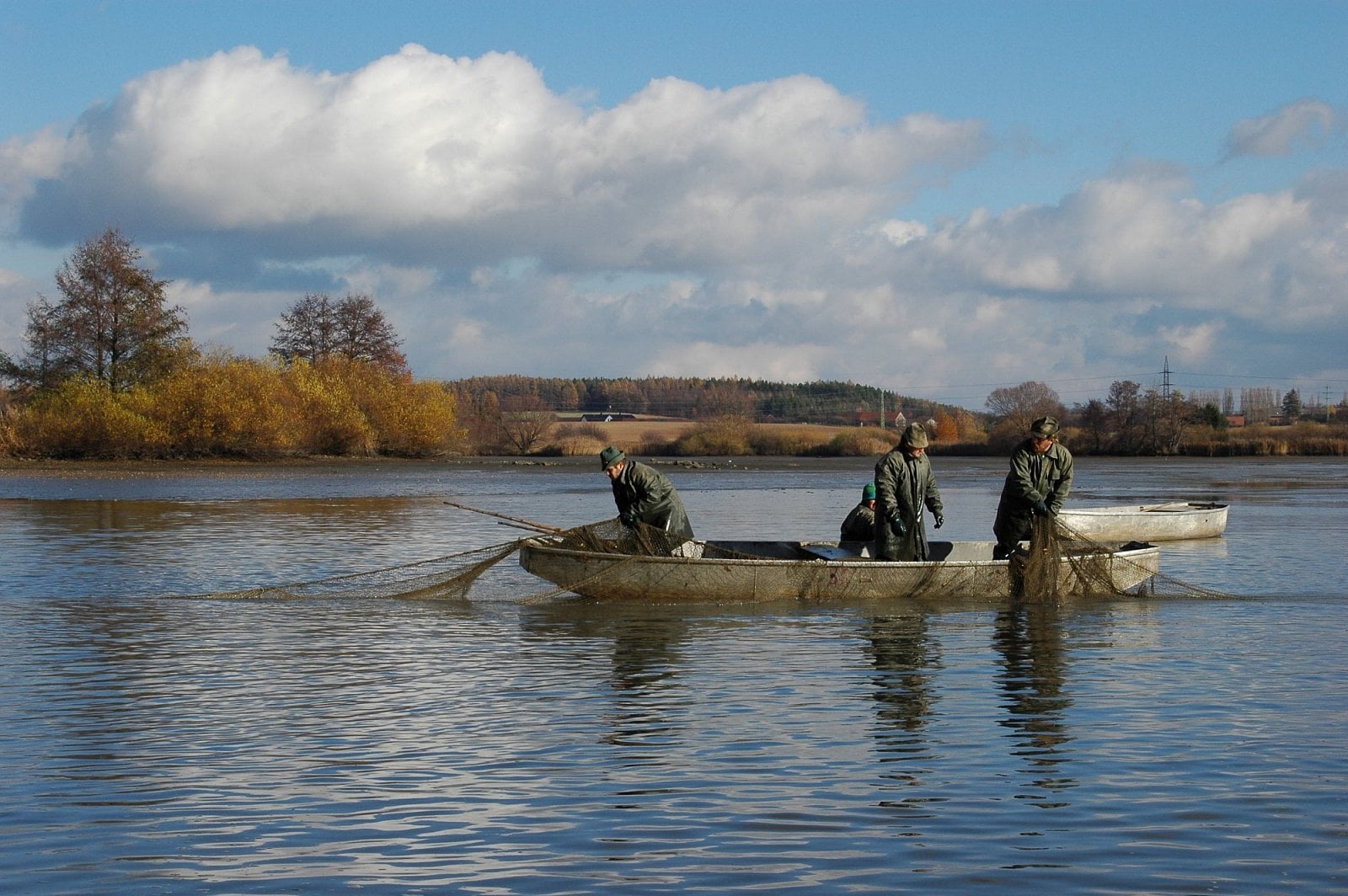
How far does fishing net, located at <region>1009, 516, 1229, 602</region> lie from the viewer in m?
17.1

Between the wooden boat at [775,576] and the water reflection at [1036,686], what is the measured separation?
0.63m

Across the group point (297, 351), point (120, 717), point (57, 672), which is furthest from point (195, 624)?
point (297, 351)

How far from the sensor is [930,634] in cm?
1491

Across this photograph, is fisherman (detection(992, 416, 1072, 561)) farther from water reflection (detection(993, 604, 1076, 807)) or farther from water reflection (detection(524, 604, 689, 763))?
water reflection (detection(524, 604, 689, 763))

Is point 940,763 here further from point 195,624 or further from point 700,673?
point 195,624

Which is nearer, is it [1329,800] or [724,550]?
[1329,800]

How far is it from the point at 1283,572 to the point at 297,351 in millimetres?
80953

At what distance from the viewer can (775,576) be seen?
1708 centimetres

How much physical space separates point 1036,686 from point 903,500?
18.3 feet

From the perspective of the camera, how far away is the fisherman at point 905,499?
16562 mm

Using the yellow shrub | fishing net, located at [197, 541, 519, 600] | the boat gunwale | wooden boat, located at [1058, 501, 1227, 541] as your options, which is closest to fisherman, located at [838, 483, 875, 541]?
the boat gunwale

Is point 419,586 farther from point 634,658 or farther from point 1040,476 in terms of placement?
point 1040,476

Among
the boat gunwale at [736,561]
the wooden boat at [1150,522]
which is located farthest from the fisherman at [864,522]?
the wooden boat at [1150,522]

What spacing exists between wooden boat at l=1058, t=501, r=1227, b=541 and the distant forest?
4453 inches
